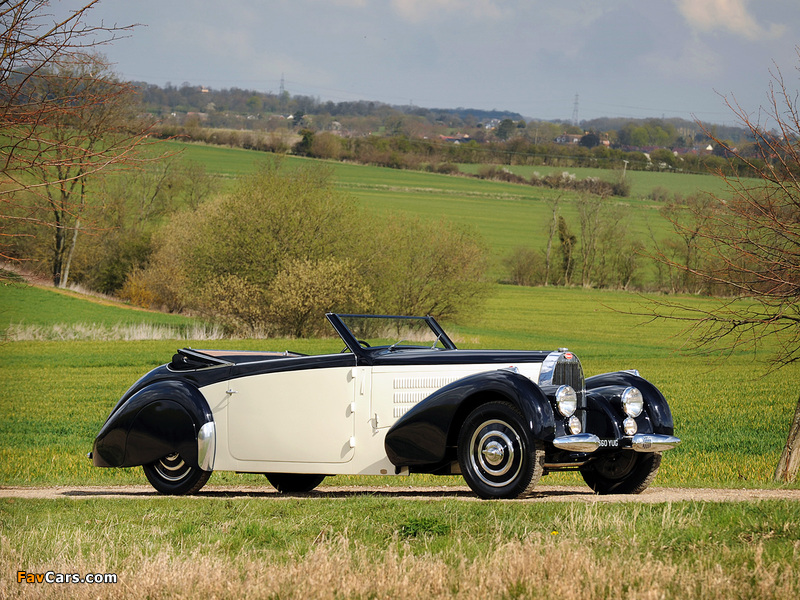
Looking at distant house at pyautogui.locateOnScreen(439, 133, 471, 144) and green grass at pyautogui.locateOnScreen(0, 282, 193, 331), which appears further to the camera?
distant house at pyautogui.locateOnScreen(439, 133, 471, 144)

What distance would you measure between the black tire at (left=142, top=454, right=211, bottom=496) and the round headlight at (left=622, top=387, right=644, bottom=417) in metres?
4.13

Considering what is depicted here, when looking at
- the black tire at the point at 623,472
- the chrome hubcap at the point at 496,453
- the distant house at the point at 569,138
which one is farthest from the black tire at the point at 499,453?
the distant house at the point at 569,138

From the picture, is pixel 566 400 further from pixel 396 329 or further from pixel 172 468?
pixel 172 468

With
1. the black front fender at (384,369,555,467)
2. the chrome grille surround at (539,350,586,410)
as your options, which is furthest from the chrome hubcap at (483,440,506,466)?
the chrome grille surround at (539,350,586,410)

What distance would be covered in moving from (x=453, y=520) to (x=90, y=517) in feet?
10.5

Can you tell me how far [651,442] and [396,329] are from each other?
118 inches

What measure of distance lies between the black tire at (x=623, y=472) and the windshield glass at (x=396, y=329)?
199 cm

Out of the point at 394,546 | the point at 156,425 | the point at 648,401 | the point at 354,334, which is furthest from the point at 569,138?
the point at 394,546

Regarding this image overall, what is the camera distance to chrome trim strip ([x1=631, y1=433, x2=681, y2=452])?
7672mm

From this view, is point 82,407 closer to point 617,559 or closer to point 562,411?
point 562,411

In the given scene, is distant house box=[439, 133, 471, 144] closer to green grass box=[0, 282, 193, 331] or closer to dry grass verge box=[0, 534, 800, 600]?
green grass box=[0, 282, 193, 331]

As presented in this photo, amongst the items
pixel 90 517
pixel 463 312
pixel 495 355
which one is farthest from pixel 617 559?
pixel 463 312

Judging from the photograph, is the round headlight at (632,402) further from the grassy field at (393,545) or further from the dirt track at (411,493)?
the grassy field at (393,545)

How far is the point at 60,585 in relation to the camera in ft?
18.9
